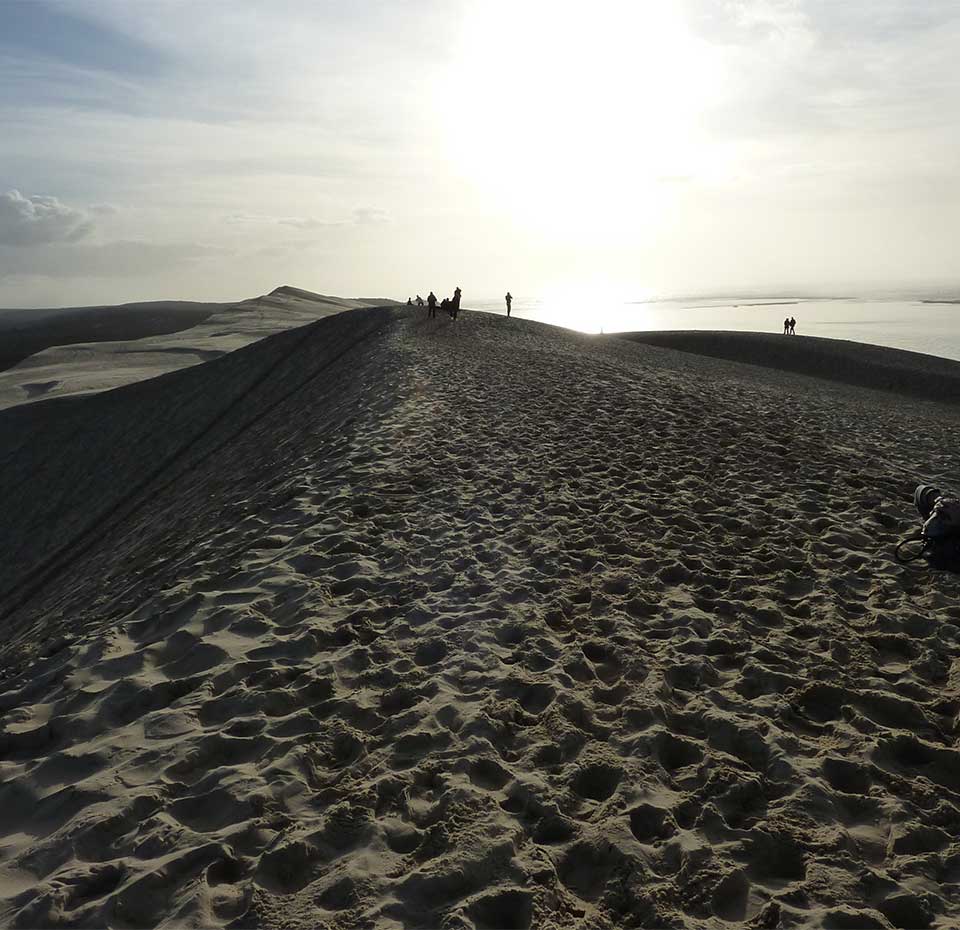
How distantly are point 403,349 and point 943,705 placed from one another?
60.5ft

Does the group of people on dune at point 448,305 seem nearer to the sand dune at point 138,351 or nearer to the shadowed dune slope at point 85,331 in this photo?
the sand dune at point 138,351

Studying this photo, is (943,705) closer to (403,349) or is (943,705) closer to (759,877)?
(759,877)

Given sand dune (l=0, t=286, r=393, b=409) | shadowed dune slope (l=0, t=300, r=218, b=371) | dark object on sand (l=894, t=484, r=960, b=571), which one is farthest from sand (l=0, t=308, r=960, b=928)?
shadowed dune slope (l=0, t=300, r=218, b=371)

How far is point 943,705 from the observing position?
17.9 ft

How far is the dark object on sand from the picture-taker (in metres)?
7.64

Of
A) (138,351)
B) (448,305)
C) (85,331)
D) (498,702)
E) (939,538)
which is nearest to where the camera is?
(498,702)

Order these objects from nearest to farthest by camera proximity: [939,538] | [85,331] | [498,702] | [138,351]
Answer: [498,702] < [939,538] < [138,351] < [85,331]

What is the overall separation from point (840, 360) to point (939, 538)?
32.4m

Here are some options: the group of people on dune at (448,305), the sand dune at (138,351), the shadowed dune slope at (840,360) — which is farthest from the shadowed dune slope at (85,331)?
the shadowed dune slope at (840,360)

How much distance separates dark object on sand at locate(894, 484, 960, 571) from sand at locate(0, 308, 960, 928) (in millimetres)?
231

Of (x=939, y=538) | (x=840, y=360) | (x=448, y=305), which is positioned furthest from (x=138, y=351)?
(x=939, y=538)

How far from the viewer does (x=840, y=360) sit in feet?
120

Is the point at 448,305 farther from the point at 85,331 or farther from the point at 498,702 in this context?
the point at 85,331

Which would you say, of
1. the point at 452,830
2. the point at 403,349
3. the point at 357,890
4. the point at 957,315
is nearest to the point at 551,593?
the point at 452,830
